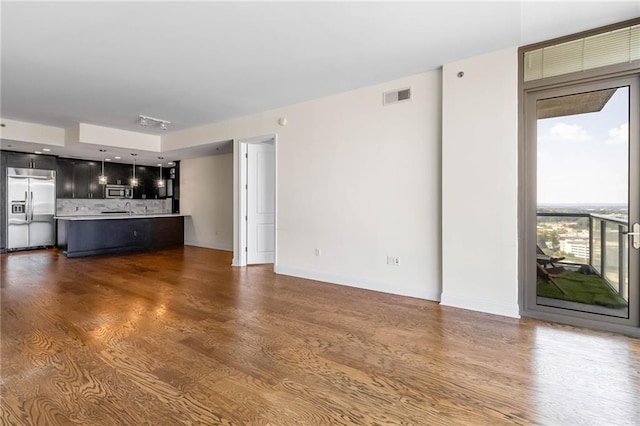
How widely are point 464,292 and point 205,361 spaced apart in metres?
2.77

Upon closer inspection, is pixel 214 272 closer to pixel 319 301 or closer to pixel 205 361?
pixel 319 301

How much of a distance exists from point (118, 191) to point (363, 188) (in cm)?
804

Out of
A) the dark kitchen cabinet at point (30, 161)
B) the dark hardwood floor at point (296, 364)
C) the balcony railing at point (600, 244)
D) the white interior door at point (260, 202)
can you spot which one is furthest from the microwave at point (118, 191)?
the balcony railing at point (600, 244)

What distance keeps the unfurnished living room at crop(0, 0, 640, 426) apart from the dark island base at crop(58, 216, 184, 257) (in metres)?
1.37

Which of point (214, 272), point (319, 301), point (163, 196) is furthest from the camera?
point (163, 196)

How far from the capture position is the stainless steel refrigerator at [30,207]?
293 inches

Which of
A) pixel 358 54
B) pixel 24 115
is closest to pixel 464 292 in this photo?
pixel 358 54

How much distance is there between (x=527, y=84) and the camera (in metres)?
3.29

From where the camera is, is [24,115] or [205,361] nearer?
[205,361]

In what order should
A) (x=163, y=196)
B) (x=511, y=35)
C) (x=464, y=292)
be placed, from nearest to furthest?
(x=511, y=35), (x=464, y=292), (x=163, y=196)

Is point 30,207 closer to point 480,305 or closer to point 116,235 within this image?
point 116,235

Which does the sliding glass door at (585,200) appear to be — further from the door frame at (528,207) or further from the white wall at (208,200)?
the white wall at (208,200)

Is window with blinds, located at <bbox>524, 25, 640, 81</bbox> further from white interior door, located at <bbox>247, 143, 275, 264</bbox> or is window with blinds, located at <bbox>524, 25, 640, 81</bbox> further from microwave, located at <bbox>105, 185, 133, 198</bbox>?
microwave, located at <bbox>105, 185, 133, 198</bbox>

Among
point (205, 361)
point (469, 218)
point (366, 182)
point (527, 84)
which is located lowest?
point (205, 361)
